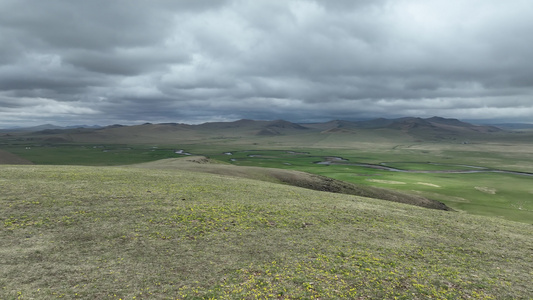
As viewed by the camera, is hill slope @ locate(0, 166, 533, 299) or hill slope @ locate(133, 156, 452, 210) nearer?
hill slope @ locate(0, 166, 533, 299)

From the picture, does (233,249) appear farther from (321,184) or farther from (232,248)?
(321,184)

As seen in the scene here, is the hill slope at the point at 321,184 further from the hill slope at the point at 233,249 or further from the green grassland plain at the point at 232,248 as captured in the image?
the hill slope at the point at 233,249

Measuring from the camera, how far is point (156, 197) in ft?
95.0

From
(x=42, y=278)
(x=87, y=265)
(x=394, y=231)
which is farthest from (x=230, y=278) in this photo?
(x=394, y=231)

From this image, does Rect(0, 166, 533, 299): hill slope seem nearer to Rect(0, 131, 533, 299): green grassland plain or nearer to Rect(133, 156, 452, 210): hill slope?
Rect(0, 131, 533, 299): green grassland plain

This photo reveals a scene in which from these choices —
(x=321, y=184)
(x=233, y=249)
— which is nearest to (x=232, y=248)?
(x=233, y=249)

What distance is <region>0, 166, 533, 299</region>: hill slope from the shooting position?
1408 cm

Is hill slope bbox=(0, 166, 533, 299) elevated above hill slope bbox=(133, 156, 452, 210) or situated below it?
above

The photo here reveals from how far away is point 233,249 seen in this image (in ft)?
60.4

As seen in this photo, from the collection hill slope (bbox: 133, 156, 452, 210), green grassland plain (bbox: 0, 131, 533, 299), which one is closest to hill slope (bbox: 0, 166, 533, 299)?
green grassland plain (bbox: 0, 131, 533, 299)

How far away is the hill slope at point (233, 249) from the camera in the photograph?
1408 centimetres

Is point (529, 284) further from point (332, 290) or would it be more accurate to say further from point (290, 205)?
point (290, 205)

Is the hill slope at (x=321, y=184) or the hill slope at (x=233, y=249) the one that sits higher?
the hill slope at (x=233, y=249)

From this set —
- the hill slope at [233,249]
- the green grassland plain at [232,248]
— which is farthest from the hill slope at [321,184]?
the hill slope at [233,249]
